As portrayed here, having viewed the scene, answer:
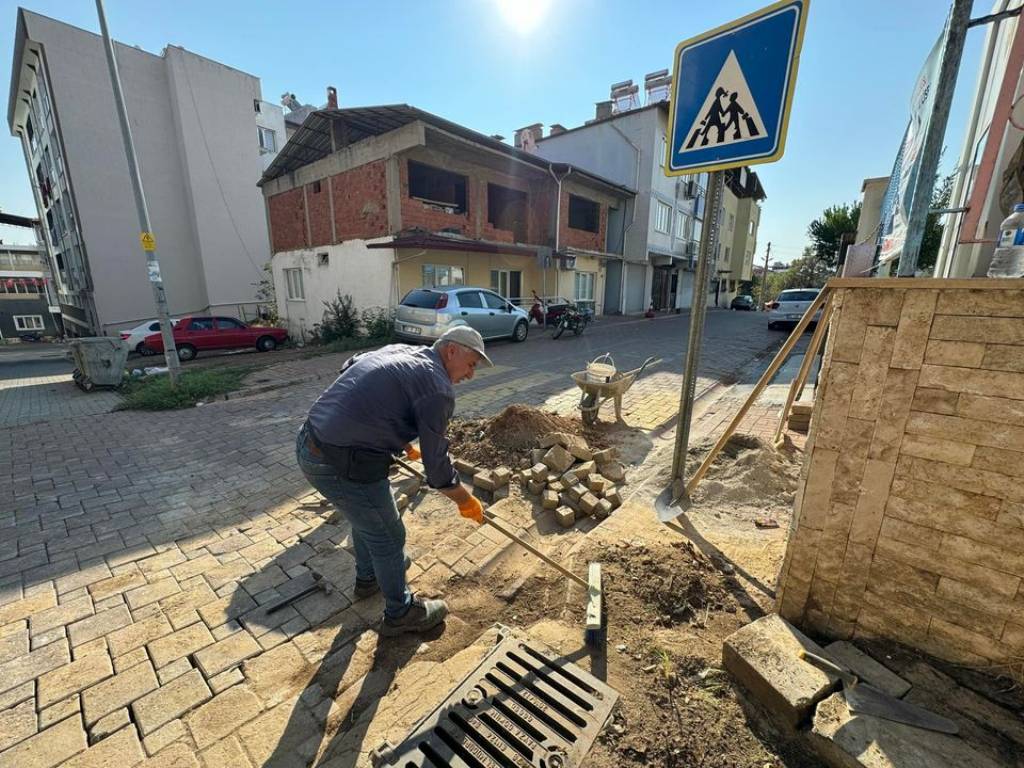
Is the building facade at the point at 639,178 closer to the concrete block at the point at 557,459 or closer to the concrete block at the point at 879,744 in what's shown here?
the concrete block at the point at 557,459

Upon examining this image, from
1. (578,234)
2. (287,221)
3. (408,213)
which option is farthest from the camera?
(578,234)

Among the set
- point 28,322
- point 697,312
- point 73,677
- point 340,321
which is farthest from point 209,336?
point 28,322

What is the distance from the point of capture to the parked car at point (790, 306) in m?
15.4

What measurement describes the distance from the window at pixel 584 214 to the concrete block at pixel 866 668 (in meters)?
20.2

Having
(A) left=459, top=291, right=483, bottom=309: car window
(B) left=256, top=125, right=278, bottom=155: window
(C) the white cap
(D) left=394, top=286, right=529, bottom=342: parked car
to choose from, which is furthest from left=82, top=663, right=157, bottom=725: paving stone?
(B) left=256, top=125, right=278, bottom=155: window

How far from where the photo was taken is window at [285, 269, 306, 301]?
16.0 metres

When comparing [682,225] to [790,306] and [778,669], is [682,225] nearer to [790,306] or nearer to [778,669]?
[790,306]

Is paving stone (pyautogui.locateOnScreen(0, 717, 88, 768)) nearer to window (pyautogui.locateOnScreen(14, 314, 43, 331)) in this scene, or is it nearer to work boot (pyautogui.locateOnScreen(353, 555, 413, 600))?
work boot (pyautogui.locateOnScreen(353, 555, 413, 600))

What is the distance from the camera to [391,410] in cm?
218

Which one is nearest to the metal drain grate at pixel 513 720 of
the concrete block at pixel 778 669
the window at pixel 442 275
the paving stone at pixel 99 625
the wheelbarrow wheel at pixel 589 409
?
the concrete block at pixel 778 669

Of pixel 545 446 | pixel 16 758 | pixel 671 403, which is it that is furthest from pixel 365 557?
pixel 671 403

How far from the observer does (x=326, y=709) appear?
6.48 ft

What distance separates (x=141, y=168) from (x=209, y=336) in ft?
34.3

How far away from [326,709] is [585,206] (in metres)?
21.6
